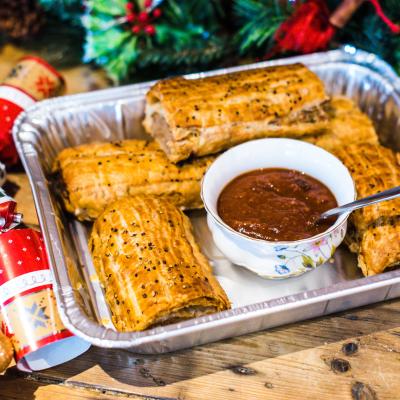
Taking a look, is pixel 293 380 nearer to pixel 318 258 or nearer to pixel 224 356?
pixel 224 356

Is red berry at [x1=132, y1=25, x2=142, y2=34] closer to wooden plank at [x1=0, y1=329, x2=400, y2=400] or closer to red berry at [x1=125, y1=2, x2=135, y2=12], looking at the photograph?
red berry at [x1=125, y1=2, x2=135, y2=12]

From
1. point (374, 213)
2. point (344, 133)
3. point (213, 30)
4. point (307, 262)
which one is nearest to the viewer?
point (307, 262)

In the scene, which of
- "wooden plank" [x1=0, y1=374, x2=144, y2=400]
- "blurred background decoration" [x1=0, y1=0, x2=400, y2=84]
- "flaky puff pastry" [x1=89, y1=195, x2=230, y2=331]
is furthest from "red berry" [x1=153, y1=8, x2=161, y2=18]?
"wooden plank" [x1=0, y1=374, x2=144, y2=400]

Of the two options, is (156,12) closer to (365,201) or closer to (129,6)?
(129,6)

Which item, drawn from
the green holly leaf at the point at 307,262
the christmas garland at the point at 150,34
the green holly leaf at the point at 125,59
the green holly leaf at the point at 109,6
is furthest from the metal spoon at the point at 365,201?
the green holly leaf at the point at 109,6

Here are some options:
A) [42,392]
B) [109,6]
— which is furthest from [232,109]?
[42,392]

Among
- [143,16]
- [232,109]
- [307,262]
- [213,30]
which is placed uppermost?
[143,16]

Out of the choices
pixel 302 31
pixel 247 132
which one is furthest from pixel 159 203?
pixel 302 31

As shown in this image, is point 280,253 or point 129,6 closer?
point 280,253
